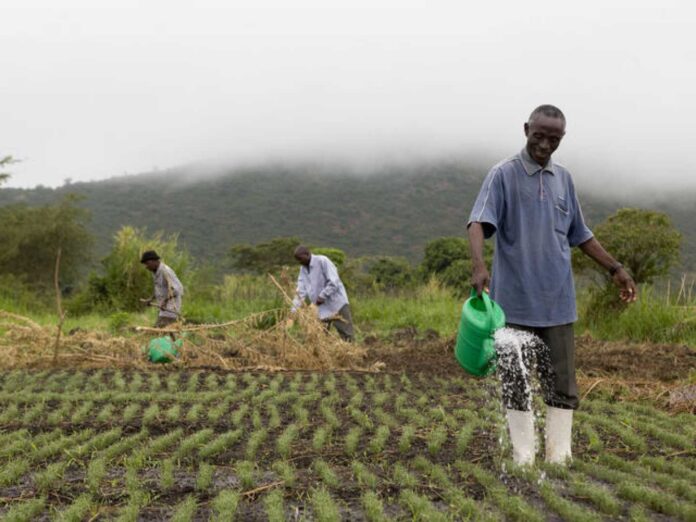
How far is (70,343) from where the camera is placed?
25.3 feet

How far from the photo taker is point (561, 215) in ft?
11.3

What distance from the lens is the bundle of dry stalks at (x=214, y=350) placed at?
7094 mm

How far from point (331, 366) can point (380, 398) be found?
1771 millimetres

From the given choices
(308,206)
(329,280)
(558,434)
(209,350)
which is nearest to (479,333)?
(558,434)

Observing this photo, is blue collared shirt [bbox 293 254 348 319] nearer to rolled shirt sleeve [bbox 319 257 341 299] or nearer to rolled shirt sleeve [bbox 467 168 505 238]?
rolled shirt sleeve [bbox 319 257 341 299]

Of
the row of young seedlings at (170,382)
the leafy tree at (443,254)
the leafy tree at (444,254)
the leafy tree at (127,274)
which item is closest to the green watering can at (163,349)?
the row of young seedlings at (170,382)

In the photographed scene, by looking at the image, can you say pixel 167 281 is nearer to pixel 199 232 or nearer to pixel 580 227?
pixel 580 227

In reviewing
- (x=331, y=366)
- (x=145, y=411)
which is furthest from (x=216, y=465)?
(x=331, y=366)

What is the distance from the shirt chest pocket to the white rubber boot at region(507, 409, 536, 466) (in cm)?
86

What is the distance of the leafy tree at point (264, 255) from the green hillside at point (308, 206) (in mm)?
6058

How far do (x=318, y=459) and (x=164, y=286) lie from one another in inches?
201

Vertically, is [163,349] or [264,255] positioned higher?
[163,349]

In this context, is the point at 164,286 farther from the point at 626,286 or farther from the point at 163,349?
the point at 626,286

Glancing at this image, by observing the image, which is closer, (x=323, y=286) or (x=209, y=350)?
(x=209, y=350)
